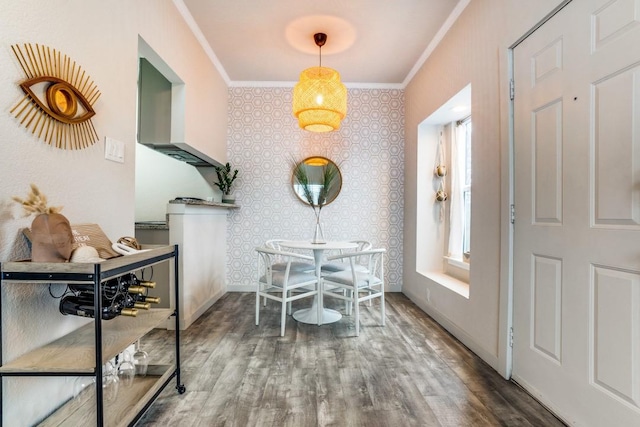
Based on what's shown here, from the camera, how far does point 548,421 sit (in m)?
1.59

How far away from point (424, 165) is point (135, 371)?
335cm

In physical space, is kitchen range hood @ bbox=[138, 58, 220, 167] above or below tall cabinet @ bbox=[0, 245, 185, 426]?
above

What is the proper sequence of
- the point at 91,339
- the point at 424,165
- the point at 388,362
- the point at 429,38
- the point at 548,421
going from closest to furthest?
the point at 91,339 < the point at 548,421 < the point at 388,362 < the point at 429,38 < the point at 424,165

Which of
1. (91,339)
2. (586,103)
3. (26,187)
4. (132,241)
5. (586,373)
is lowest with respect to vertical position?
(586,373)

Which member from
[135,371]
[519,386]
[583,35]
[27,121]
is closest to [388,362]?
[519,386]

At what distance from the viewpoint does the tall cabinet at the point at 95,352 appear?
113 centimetres

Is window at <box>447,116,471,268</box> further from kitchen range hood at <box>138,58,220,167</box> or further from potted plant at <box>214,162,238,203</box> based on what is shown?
kitchen range hood at <box>138,58,220,167</box>

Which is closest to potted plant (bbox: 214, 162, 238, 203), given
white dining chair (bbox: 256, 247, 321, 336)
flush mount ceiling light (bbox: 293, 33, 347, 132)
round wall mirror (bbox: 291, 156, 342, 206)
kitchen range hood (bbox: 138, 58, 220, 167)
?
round wall mirror (bbox: 291, 156, 342, 206)

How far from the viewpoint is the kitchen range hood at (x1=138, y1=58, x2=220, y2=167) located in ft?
9.32

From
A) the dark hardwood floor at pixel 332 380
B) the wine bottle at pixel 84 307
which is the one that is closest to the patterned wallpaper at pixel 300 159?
the dark hardwood floor at pixel 332 380

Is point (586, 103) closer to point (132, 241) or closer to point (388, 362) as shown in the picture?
point (388, 362)

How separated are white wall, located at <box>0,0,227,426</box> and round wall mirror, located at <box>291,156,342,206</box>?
2.14 metres

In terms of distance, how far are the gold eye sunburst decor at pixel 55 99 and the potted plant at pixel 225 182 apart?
92.7 inches

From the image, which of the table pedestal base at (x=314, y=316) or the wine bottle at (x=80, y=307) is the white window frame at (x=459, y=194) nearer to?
the table pedestal base at (x=314, y=316)
